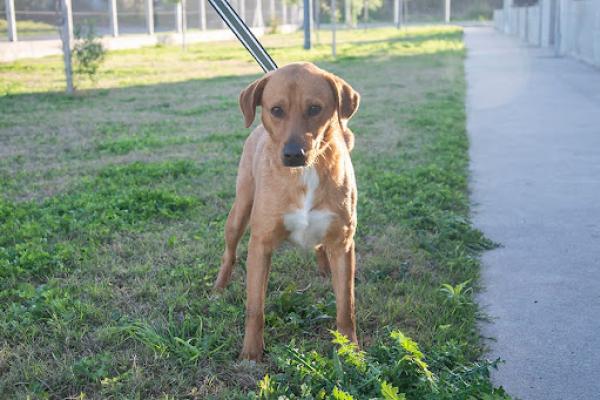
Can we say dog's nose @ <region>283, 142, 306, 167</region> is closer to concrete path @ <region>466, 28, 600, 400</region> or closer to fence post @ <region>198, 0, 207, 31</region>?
concrete path @ <region>466, 28, 600, 400</region>

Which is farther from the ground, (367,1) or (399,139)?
(367,1)

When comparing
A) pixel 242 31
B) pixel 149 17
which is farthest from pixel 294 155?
pixel 149 17

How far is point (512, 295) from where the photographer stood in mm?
3842

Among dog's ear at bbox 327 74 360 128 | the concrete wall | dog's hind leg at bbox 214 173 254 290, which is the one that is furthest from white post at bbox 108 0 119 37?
dog's ear at bbox 327 74 360 128

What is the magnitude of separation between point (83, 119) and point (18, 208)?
16.9ft

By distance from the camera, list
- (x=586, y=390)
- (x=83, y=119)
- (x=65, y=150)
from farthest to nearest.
A: (x=83, y=119), (x=65, y=150), (x=586, y=390)

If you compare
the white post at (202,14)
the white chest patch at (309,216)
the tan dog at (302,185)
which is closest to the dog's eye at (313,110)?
the tan dog at (302,185)

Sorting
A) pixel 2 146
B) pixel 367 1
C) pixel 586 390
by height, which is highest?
pixel 367 1

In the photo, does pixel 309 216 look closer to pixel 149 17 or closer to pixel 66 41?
pixel 66 41

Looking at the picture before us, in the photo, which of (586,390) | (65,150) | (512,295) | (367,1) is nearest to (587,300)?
(512,295)

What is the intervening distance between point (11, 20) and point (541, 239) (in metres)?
19.5

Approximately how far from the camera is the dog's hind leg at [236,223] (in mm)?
3750

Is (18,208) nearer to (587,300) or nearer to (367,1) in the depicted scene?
(587,300)

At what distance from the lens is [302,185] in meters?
3.12
